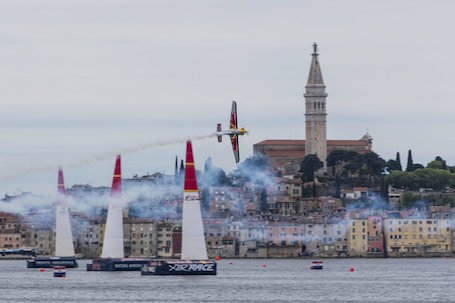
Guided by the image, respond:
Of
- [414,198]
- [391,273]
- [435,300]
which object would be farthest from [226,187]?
[435,300]

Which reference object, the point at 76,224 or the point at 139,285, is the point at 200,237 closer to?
the point at 139,285

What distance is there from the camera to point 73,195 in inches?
6348

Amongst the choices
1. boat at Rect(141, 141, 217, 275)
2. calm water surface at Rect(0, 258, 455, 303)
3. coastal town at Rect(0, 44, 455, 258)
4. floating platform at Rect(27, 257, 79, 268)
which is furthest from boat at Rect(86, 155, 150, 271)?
coastal town at Rect(0, 44, 455, 258)

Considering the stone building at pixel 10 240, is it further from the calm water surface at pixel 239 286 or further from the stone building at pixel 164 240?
the calm water surface at pixel 239 286

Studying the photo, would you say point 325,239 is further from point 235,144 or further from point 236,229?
point 235,144

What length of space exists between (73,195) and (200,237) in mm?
75853

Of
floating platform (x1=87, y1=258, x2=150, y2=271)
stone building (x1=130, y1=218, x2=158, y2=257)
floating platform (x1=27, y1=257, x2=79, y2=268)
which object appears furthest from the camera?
stone building (x1=130, y1=218, x2=158, y2=257)

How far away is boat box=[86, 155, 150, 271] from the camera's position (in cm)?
9788

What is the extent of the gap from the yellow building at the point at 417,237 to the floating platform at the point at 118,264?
6551cm

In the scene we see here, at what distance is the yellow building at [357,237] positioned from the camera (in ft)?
549

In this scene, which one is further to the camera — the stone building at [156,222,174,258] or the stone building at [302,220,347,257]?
the stone building at [302,220,347,257]

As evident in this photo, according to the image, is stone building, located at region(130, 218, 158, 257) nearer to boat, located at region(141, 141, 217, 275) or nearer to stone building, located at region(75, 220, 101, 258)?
stone building, located at region(75, 220, 101, 258)

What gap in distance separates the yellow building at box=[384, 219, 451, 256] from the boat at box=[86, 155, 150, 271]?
67354mm

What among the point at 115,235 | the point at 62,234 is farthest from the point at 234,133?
the point at 62,234
